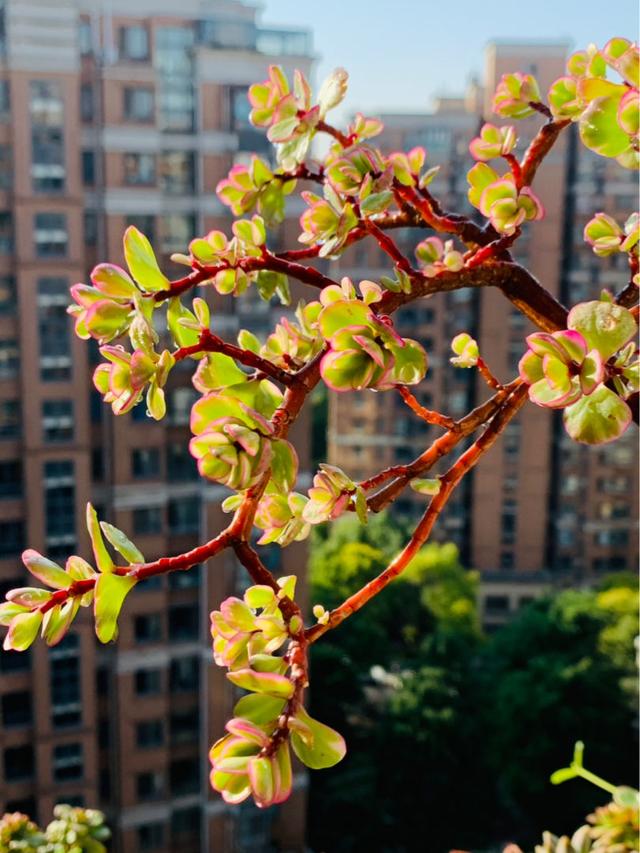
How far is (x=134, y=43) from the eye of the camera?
4.18 m

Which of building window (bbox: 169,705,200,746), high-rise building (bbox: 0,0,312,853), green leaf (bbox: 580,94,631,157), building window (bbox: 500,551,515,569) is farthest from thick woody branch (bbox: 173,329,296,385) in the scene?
building window (bbox: 500,551,515,569)

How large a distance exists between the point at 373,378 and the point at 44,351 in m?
4.11

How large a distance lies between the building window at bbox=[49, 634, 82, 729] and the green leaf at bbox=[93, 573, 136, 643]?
4153 millimetres

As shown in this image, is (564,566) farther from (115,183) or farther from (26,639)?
(26,639)

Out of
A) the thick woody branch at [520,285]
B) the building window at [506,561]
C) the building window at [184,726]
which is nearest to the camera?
the thick woody branch at [520,285]

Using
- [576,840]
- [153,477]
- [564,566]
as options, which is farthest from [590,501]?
[576,840]

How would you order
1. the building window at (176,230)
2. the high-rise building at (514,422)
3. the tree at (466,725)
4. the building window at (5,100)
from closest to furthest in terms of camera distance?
the building window at (5,100), the building window at (176,230), the tree at (466,725), the high-rise building at (514,422)

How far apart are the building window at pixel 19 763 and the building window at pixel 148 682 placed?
21.0 inches

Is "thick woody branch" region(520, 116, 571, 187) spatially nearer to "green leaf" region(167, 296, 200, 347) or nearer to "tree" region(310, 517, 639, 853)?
"green leaf" region(167, 296, 200, 347)

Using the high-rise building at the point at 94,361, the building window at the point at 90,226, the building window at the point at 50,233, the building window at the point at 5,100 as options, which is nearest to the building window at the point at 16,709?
the high-rise building at the point at 94,361

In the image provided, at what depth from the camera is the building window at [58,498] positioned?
411cm

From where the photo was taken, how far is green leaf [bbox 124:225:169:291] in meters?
0.24

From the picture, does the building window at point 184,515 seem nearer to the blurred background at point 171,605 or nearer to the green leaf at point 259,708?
the blurred background at point 171,605

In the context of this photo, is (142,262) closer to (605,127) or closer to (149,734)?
(605,127)
